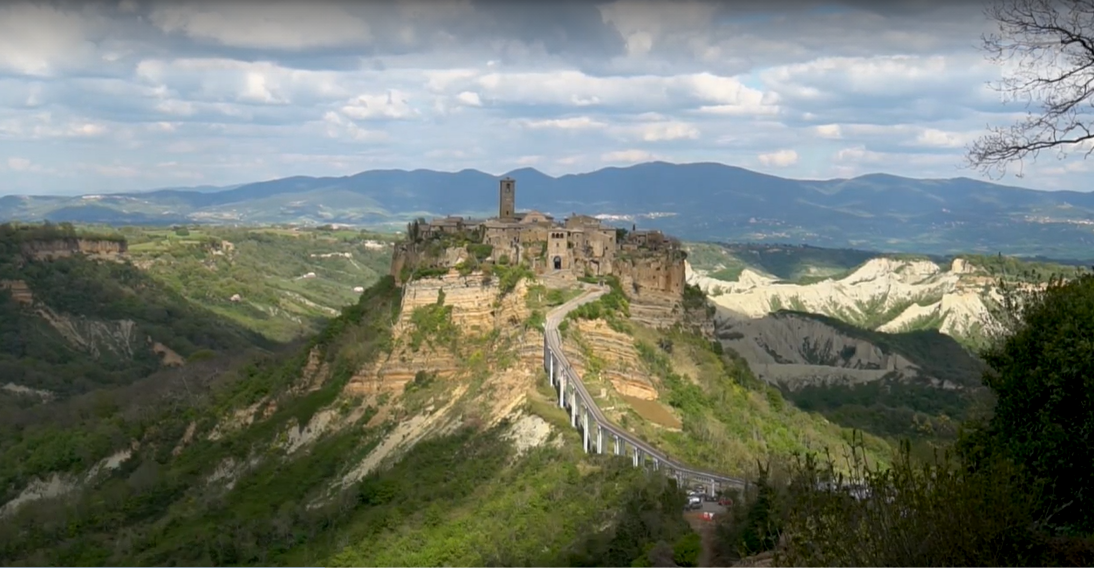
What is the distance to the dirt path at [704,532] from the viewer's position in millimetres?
22375

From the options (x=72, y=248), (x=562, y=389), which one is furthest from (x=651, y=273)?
(x=72, y=248)

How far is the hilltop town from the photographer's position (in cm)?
4662

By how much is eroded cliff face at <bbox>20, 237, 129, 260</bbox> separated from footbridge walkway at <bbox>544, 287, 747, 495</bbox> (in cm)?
8916

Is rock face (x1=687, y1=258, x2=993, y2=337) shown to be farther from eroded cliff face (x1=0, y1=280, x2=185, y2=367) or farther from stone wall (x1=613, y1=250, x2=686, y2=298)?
stone wall (x1=613, y1=250, x2=686, y2=298)

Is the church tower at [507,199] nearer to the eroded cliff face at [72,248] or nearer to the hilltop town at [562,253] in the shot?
the hilltop town at [562,253]

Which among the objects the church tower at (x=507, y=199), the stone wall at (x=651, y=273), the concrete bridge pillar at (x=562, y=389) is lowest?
the concrete bridge pillar at (x=562, y=389)

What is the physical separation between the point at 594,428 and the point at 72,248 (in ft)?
332

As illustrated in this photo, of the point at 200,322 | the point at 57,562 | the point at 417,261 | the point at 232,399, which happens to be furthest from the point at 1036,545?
the point at 200,322

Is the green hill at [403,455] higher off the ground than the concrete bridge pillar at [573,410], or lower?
lower

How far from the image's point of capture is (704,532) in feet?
81.7

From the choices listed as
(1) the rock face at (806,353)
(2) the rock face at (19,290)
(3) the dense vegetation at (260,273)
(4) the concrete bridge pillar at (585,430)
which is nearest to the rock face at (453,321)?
(4) the concrete bridge pillar at (585,430)

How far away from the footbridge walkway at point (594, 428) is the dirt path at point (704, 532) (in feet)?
6.15

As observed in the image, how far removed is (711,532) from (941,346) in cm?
9777

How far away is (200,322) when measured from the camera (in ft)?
365
